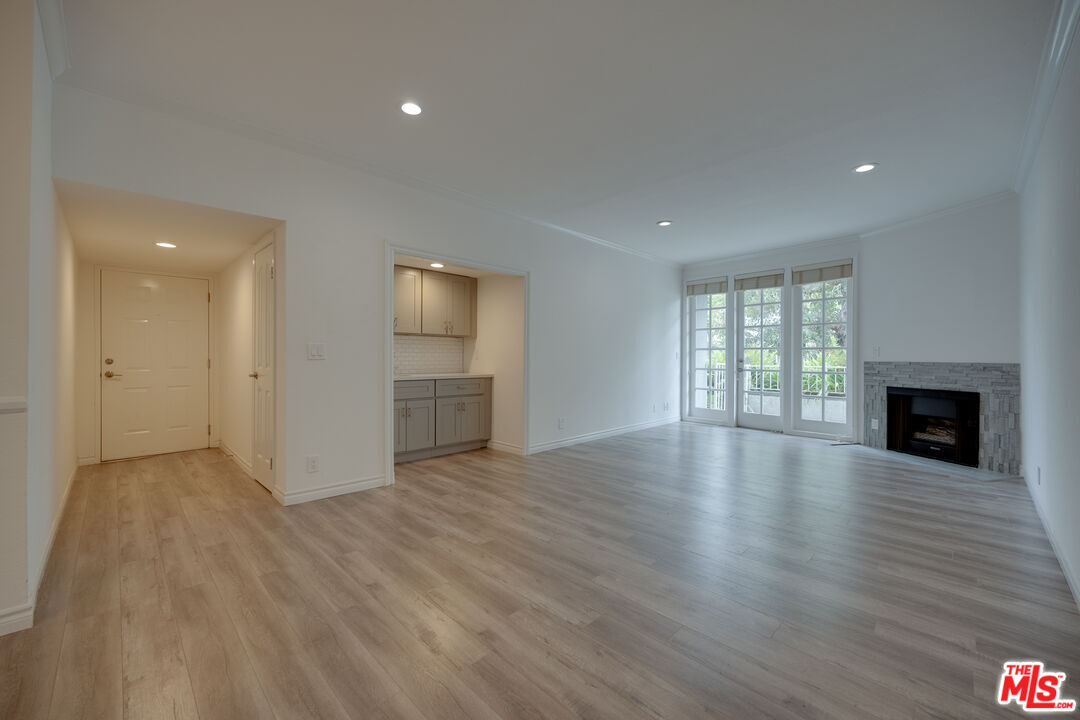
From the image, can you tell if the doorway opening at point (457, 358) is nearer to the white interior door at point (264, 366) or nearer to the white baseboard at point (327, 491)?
the white baseboard at point (327, 491)

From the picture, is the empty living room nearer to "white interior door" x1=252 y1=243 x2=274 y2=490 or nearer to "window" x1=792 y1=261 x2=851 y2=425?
"white interior door" x1=252 y1=243 x2=274 y2=490

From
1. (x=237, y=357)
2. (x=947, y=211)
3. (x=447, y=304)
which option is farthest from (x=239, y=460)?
(x=947, y=211)

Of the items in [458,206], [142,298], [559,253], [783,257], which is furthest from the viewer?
[783,257]

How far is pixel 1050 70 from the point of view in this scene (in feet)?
7.95

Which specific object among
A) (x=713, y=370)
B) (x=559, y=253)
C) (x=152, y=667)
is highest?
(x=559, y=253)

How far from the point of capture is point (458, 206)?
14.8 ft

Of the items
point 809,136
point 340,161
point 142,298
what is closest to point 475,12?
point 340,161

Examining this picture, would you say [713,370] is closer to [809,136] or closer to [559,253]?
[559,253]

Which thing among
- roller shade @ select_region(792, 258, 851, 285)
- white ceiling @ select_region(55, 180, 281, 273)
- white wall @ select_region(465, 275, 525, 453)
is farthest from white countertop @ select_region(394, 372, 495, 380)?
roller shade @ select_region(792, 258, 851, 285)

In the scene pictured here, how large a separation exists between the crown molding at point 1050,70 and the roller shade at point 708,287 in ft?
12.5

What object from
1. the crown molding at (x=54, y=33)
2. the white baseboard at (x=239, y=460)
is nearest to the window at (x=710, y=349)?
the white baseboard at (x=239, y=460)

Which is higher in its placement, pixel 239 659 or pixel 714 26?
pixel 714 26

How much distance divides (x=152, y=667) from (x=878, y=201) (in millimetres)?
6241

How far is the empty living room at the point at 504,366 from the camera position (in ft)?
5.90
